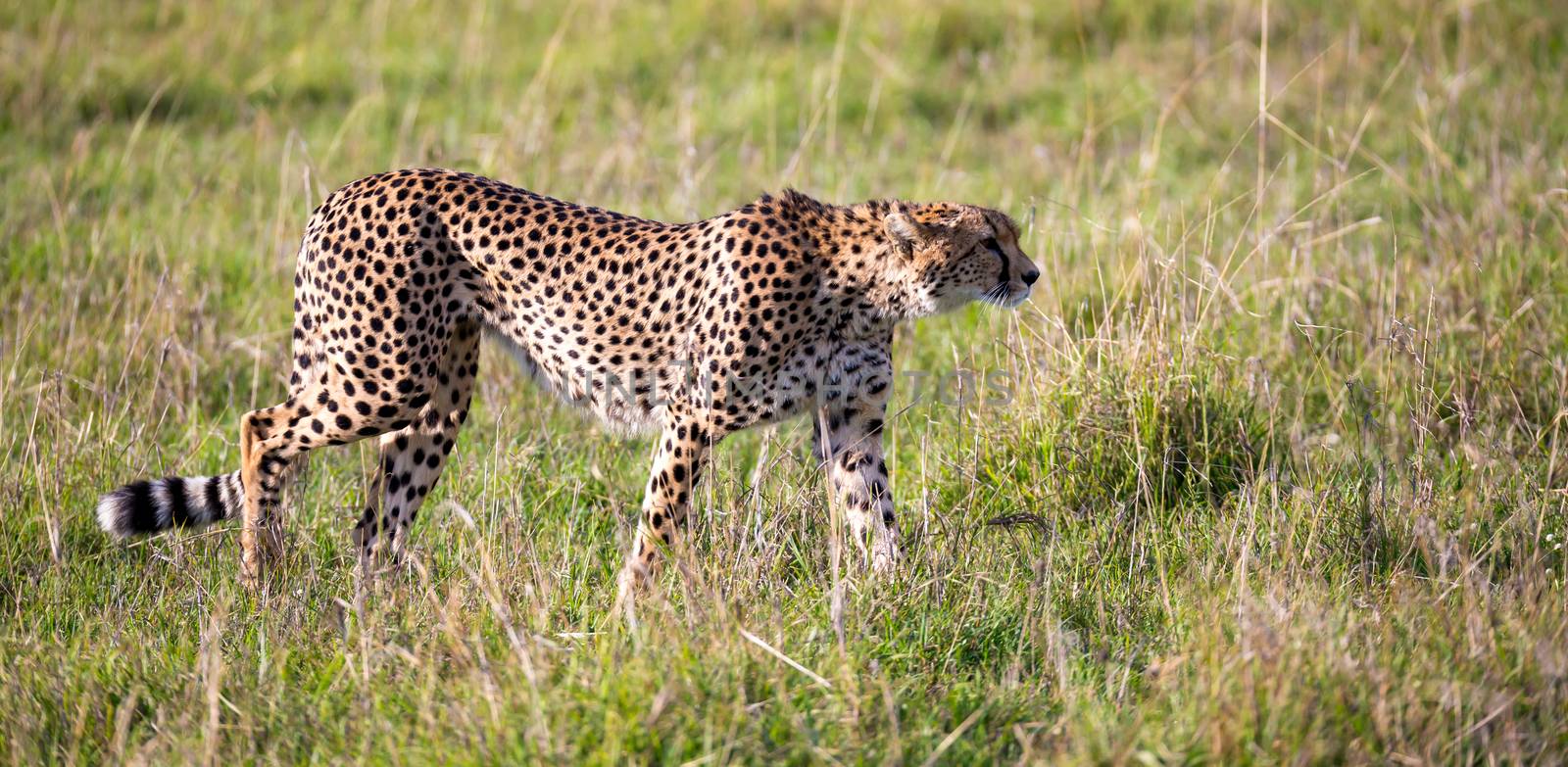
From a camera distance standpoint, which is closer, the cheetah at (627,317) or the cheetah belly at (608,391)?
the cheetah at (627,317)

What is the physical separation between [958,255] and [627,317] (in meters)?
0.80

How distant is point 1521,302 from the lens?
4.68 meters

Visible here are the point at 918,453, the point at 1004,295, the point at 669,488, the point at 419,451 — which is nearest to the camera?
the point at 669,488

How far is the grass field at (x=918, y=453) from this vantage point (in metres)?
2.67

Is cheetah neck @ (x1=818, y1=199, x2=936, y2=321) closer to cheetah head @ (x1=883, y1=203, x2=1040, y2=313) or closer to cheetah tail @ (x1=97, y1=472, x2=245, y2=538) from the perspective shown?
cheetah head @ (x1=883, y1=203, x2=1040, y2=313)

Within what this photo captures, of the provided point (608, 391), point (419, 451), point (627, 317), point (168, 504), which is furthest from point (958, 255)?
point (168, 504)

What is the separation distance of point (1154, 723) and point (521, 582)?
4.39ft

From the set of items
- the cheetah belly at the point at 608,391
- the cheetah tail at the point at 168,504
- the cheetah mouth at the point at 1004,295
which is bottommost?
the cheetah tail at the point at 168,504

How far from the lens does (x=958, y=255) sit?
11.6ft

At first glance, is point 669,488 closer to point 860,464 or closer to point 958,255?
point 860,464

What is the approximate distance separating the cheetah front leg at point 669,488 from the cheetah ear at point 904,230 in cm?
63

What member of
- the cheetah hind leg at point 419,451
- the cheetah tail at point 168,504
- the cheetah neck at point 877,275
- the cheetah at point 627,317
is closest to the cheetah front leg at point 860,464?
the cheetah at point 627,317

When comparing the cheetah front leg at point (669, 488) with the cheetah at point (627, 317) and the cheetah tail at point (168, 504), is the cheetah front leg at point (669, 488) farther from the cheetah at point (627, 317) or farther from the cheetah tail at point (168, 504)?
the cheetah tail at point (168, 504)

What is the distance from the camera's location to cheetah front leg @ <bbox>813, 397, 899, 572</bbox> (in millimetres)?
3584
